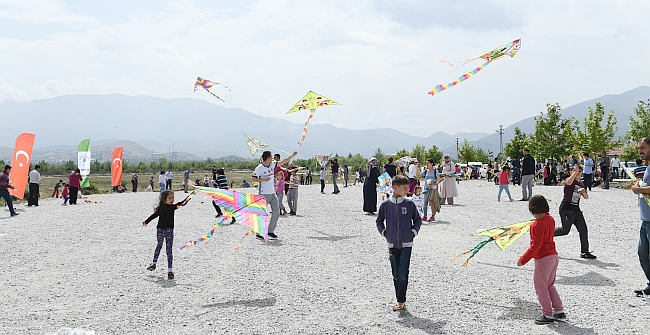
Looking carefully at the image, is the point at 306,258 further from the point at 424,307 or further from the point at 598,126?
the point at 598,126

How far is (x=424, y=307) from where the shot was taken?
643 cm

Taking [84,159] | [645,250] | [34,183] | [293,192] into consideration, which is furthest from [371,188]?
[84,159]

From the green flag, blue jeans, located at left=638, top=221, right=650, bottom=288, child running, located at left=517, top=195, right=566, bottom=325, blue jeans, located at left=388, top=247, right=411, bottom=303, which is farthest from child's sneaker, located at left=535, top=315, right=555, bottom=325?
the green flag

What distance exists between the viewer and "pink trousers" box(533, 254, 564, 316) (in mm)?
5762

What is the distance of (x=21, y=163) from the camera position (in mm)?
24594

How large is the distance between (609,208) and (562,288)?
1197cm

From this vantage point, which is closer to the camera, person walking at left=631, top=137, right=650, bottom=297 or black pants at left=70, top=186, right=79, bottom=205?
person walking at left=631, top=137, right=650, bottom=297

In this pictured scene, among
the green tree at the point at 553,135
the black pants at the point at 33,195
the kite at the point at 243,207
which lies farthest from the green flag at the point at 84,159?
the green tree at the point at 553,135

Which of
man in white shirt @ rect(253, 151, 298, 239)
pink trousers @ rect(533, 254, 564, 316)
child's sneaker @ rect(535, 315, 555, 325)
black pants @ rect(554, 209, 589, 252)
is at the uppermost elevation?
man in white shirt @ rect(253, 151, 298, 239)

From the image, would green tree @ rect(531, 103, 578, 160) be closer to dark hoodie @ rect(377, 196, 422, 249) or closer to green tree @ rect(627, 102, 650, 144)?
green tree @ rect(627, 102, 650, 144)

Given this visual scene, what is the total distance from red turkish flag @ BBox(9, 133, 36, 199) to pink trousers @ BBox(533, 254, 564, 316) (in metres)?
24.0

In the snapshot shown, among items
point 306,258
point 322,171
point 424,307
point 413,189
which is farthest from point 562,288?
point 322,171

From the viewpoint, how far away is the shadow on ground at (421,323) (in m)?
5.58

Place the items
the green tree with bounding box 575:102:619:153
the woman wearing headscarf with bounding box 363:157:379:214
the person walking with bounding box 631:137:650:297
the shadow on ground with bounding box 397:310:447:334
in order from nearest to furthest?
the shadow on ground with bounding box 397:310:447:334 < the person walking with bounding box 631:137:650:297 < the woman wearing headscarf with bounding box 363:157:379:214 < the green tree with bounding box 575:102:619:153
